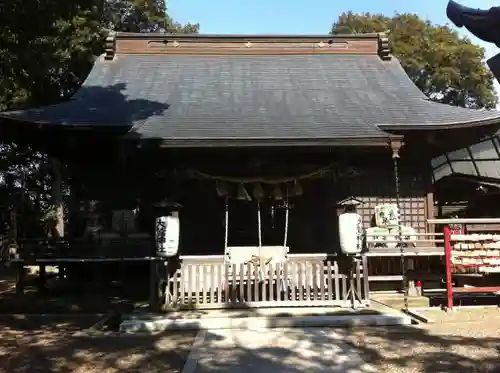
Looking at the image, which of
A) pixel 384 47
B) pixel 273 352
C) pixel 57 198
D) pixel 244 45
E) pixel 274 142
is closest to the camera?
pixel 273 352

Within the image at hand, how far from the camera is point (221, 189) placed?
34.7ft

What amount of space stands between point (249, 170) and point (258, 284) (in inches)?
129

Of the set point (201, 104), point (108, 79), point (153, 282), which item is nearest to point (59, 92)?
point (108, 79)

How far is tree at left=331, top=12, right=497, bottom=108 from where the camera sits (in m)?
29.9

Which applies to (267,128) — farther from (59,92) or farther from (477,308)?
(59,92)

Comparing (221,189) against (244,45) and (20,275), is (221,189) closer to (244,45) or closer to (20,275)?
(20,275)

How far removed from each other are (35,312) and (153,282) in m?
2.68

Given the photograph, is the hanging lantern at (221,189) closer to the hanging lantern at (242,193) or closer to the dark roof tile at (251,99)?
the hanging lantern at (242,193)

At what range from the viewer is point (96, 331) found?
24.7ft

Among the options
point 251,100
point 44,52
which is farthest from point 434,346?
point 44,52

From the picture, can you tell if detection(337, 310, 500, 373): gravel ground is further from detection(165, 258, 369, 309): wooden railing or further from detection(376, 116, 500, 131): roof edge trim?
detection(376, 116, 500, 131): roof edge trim

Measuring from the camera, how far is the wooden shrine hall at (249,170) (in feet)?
29.9

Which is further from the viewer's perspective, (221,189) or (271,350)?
(221,189)

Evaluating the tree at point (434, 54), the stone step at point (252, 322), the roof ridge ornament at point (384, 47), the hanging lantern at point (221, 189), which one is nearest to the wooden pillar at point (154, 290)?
the stone step at point (252, 322)
